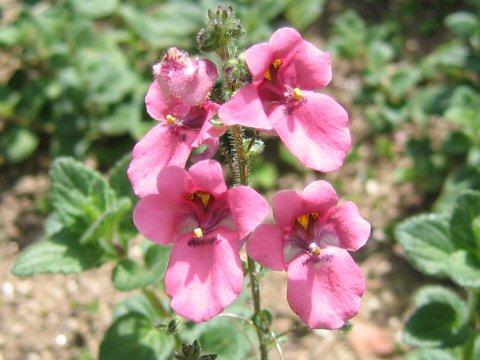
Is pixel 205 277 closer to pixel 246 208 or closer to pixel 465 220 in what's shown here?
pixel 246 208

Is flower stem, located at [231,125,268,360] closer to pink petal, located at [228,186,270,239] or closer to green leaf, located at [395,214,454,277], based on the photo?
pink petal, located at [228,186,270,239]

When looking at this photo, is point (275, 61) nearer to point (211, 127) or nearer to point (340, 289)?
point (211, 127)

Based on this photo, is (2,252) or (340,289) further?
(2,252)

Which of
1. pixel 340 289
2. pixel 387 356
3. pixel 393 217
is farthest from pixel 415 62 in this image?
pixel 340 289

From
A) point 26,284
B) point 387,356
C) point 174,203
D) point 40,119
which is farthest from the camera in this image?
point 40,119

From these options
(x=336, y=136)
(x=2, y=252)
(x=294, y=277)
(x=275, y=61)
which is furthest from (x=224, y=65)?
(x=2, y=252)

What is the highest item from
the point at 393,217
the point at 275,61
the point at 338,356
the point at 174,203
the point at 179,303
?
the point at 275,61

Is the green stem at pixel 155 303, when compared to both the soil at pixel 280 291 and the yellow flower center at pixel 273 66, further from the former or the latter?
the yellow flower center at pixel 273 66

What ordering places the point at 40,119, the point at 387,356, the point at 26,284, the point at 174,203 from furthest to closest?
the point at 40,119 → the point at 26,284 → the point at 387,356 → the point at 174,203

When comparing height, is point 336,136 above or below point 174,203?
above
